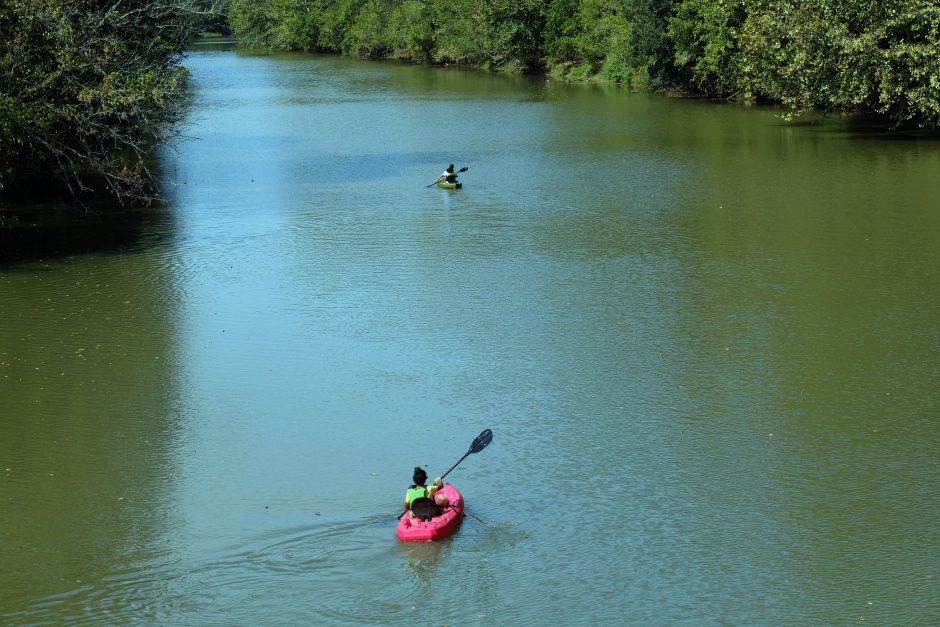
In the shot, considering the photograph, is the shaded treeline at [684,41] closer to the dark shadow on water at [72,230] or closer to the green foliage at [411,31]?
the green foliage at [411,31]

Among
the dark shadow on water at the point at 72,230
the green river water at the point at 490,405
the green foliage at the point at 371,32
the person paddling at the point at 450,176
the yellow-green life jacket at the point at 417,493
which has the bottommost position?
the green river water at the point at 490,405

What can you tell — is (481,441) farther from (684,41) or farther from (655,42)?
(655,42)

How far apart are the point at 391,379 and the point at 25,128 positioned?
10240 millimetres

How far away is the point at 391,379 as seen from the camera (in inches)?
590

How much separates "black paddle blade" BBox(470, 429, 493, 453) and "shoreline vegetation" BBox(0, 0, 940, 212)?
39.8 ft

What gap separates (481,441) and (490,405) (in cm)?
229

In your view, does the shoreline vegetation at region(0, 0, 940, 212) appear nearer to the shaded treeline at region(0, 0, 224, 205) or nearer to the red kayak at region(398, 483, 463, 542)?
the shaded treeline at region(0, 0, 224, 205)

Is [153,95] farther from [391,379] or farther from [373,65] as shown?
[373,65]

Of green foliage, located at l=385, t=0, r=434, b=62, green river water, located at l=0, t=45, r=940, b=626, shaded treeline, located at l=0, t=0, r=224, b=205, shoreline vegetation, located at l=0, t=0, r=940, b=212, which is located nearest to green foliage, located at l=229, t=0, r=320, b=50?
green foliage, located at l=385, t=0, r=434, b=62

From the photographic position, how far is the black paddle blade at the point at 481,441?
38.2 feet

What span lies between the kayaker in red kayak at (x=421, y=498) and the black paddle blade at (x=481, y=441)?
34.7 inches

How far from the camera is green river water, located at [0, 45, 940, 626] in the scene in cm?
984

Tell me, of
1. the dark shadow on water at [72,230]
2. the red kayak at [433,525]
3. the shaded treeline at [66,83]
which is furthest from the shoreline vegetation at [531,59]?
the red kayak at [433,525]

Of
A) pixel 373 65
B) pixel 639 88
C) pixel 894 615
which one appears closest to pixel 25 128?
pixel 894 615
